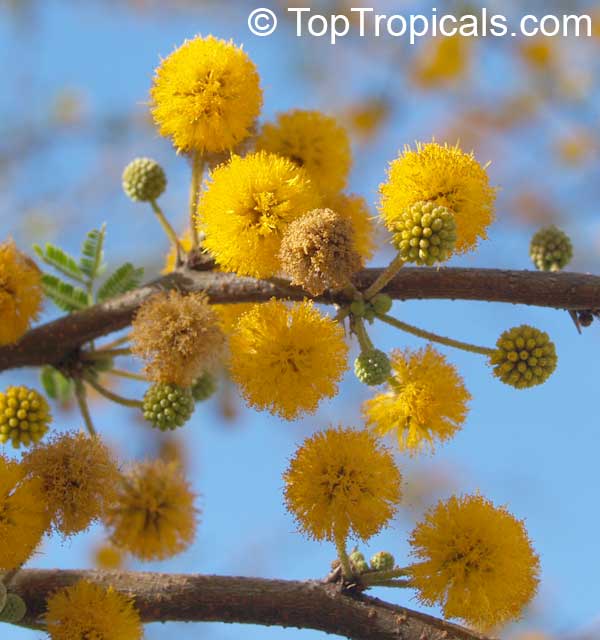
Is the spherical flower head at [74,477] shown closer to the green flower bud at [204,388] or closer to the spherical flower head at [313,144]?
the green flower bud at [204,388]

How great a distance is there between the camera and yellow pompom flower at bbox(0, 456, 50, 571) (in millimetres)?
2625

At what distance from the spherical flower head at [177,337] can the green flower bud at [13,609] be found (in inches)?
35.3

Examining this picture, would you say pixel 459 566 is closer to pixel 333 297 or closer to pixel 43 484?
pixel 333 297


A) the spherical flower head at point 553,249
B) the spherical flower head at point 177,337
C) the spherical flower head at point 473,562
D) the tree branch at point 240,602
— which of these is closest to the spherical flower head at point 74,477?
the tree branch at point 240,602

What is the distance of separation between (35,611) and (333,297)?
1.50 m

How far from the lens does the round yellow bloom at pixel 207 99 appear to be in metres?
3.17

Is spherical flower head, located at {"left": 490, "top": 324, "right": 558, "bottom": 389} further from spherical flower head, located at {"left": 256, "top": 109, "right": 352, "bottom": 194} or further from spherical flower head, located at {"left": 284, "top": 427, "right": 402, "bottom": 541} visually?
spherical flower head, located at {"left": 256, "top": 109, "right": 352, "bottom": 194}

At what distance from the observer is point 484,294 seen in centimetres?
306

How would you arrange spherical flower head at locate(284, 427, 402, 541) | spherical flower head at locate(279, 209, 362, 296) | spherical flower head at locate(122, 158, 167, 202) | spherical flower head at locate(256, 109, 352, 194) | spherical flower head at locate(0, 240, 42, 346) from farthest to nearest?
spherical flower head at locate(122, 158, 167, 202)
spherical flower head at locate(256, 109, 352, 194)
spherical flower head at locate(0, 240, 42, 346)
spherical flower head at locate(284, 427, 402, 541)
spherical flower head at locate(279, 209, 362, 296)

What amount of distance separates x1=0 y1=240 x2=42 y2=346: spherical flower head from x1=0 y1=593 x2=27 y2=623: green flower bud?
100cm

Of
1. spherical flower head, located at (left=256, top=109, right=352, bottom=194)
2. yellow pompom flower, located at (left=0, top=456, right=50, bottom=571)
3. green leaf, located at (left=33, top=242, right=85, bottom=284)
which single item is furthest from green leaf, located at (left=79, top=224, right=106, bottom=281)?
yellow pompom flower, located at (left=0, top=456, right=50, bottom=571)

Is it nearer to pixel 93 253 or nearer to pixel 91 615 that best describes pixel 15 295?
pixel 93 253

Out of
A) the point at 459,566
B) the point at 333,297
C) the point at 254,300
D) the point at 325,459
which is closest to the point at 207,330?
the point at 254,300

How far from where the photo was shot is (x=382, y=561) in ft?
10.1
